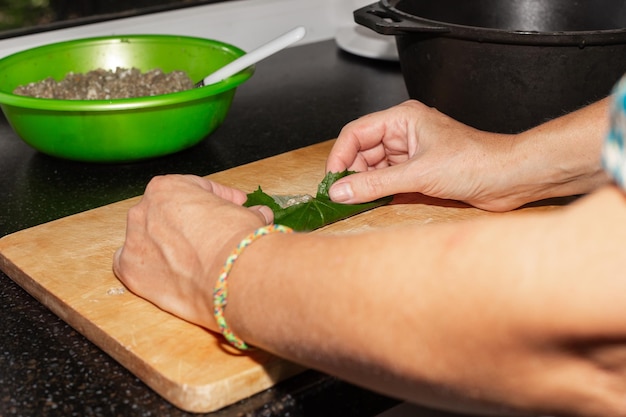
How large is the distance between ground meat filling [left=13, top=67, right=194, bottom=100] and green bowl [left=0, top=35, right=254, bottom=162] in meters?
0.05

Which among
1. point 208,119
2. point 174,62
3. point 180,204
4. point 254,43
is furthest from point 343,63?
point 180,204

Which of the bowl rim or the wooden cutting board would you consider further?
the bowl rim

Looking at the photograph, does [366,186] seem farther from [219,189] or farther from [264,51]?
[264,51]

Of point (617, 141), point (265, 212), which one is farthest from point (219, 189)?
point (617, 141)

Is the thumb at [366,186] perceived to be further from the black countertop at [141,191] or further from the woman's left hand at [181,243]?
the black countertop at [141,191]

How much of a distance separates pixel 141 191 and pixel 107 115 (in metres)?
0.12

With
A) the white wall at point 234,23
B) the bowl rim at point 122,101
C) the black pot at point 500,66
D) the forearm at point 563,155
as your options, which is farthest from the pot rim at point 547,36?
the white wall at point 234,23

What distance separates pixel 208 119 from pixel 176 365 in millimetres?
594

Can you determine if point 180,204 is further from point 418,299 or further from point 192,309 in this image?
point 418,299

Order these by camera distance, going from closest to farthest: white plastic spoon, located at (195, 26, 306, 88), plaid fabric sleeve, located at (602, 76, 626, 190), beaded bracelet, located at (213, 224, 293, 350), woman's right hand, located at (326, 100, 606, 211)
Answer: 1. plaid fabric sleeve, located at (602, 76, 626, 190)
2. beaded bracelet, located at (213, 224, 293, 350)
3. woman's right hand, located at (326, 100, 606, 211)
4. white plastic spoon, located at (195, 26, 306, 88)

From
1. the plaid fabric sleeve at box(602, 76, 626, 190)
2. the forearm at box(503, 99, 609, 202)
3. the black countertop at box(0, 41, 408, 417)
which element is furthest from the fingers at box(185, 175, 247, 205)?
the plaid fabric sleeve at box(602, 76, 626, 190)

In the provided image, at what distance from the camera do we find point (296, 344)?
29.6 inches

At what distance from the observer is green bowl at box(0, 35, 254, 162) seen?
4.20ft

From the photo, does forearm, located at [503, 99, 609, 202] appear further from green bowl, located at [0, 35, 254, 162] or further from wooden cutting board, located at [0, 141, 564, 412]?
green bowl, located at [0, 35, 254, 162]
